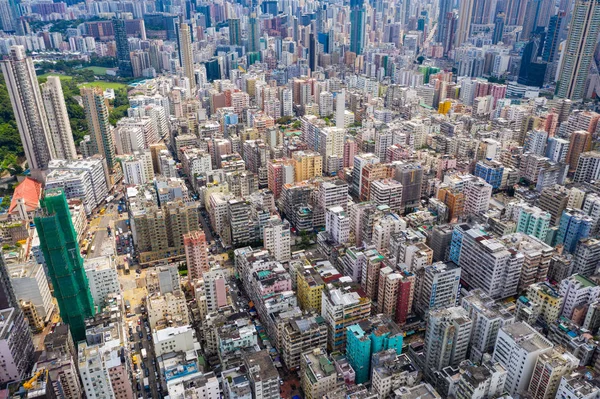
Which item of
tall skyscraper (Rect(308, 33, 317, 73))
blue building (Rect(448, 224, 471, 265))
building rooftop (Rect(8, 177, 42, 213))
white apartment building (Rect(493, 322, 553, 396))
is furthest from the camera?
tall skyscraper (Rect(308, 33, 317, 73))

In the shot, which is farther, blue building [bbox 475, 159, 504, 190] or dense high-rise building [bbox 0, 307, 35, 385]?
blue building [bbox 475, 159, 504, 190]

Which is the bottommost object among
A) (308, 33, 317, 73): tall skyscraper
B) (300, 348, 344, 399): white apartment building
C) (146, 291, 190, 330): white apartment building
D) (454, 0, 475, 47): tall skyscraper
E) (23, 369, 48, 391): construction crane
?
(300, 348, 344, 399): white apartment building

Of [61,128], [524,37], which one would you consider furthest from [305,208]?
[524,37]

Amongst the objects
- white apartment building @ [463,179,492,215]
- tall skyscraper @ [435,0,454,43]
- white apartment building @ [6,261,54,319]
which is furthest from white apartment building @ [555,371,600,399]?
tall skyscraper @ [435,0,454,43]

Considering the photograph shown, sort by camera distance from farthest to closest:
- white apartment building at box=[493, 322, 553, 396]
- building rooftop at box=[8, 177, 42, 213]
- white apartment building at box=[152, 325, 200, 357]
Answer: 1. building rooftop at box=[8, 177, 42, 213]
2. white apartment building at box=[152, 325, 200, 357]
3. white apartment building at box=[493, 322, 553, 396]

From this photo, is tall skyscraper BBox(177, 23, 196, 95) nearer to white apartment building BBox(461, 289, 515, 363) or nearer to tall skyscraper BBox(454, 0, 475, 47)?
tall skyscraper BBox(454, 0, 475, 47)

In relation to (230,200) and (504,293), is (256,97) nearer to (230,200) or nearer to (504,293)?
(230,200)

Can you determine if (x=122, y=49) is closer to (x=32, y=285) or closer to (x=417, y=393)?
(x=32, y=285)

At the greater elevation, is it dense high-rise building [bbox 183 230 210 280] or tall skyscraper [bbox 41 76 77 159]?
tall skyscraper [bbox 41 76 77 159]
